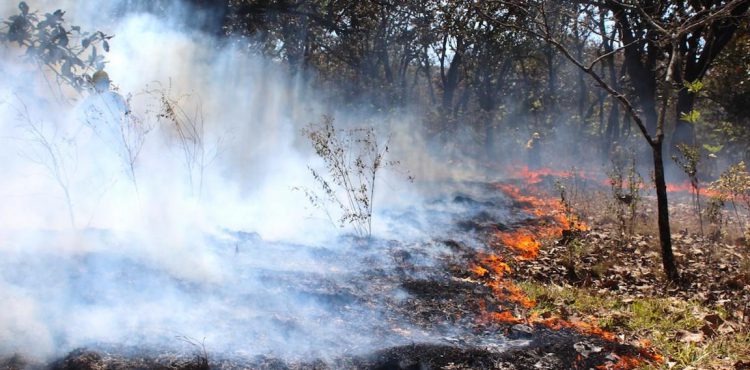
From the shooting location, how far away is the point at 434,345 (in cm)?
398

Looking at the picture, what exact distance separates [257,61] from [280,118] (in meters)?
2.24

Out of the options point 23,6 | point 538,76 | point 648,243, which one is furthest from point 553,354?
point 538,76

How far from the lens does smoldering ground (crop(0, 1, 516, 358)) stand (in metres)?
3.83

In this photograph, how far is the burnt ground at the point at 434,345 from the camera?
3.36 metres

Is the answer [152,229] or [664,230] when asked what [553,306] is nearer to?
[664,230]

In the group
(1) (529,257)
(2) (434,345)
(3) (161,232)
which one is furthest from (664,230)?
(3) (161,232)

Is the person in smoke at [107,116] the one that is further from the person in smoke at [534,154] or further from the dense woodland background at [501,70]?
the person in smoke at [534,154]

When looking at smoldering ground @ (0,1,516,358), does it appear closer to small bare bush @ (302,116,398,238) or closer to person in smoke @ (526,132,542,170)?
small bare bush @ (302,116,398,238)

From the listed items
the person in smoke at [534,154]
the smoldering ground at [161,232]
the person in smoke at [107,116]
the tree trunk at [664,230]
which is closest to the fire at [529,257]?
the smoldering ground at [161,232]

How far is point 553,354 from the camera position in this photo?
153 inches

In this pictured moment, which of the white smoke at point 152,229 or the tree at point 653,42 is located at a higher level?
the tree at point 653,42

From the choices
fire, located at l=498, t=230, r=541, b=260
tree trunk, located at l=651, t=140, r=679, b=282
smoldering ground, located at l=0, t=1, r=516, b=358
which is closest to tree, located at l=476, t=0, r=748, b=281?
tree trunk, located at l=651, t=140, r=679, b=282

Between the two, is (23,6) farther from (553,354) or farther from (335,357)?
(553,354)

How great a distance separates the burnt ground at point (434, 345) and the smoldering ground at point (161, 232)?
0.33ft
